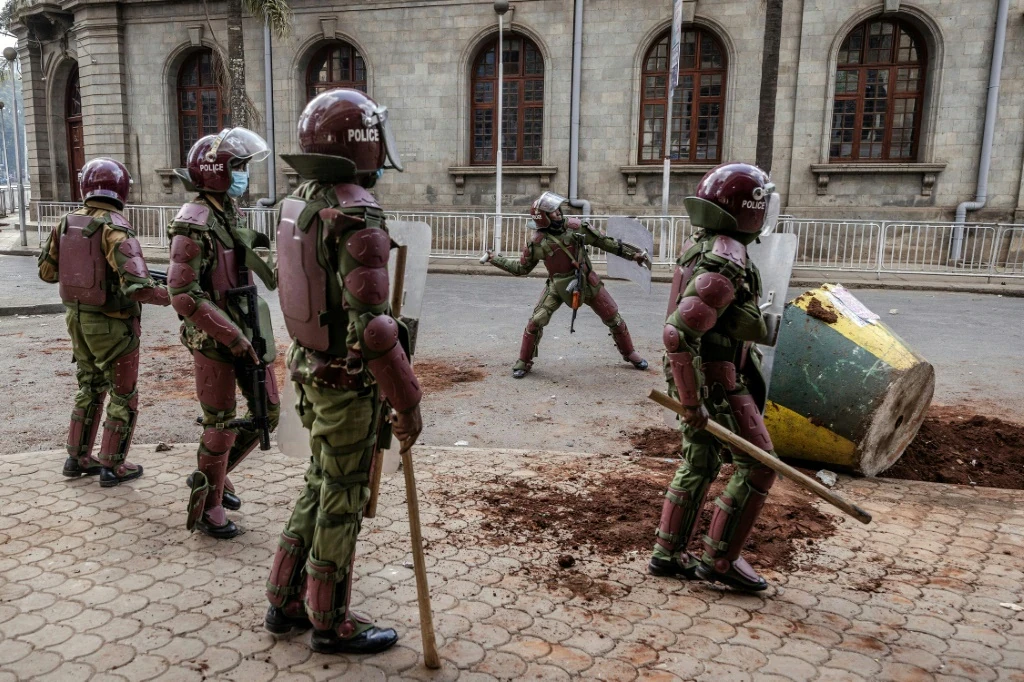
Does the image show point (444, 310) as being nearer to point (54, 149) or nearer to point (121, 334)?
point (121, 334)

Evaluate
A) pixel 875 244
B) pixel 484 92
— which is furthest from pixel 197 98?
pixel 875 244

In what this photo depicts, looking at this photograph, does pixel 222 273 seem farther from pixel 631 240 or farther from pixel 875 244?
pixel 875 244

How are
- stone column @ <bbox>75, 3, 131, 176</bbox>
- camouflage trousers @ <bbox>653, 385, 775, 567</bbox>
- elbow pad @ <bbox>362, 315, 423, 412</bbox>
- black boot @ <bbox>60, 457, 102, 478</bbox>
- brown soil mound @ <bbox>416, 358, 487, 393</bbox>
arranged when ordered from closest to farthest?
1. elbow pad @ <bbox>362, 315, 423, 412</bbox>
2. camouflage trousers @ <bbox>653, 385, 775, 567</bbox>
3. black boot @ <bbox>60, 457, 102, 478</bbox>
4. brown soil mound @ <bbox>416, 358, 487, 393</bbox>
5. stone column @ <bbox>75, 3, 131, 176</bbox>

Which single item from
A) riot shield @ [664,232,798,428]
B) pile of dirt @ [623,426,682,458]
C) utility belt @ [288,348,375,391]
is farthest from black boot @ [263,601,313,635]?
pile of dirt @ [623,426,682,458]

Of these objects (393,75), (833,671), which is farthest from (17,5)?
(833,671)

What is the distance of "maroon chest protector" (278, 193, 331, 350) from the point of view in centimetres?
276

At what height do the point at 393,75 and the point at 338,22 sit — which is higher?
the point at 338,22

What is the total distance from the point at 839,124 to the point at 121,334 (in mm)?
17727

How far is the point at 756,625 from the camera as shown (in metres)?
3.20

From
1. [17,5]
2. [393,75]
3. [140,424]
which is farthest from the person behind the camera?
[17,5]

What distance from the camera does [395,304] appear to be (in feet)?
9.64

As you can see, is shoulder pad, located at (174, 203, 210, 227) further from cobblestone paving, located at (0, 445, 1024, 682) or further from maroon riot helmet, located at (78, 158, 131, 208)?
cobblestone paving, located at (0, 445, 1024, 682)

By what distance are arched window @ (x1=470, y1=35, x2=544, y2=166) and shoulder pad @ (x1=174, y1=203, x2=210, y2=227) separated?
54.7 feet

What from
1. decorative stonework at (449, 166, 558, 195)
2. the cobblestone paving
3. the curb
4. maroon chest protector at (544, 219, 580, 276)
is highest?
decorative stonework at (449, 166, 558, 195)
